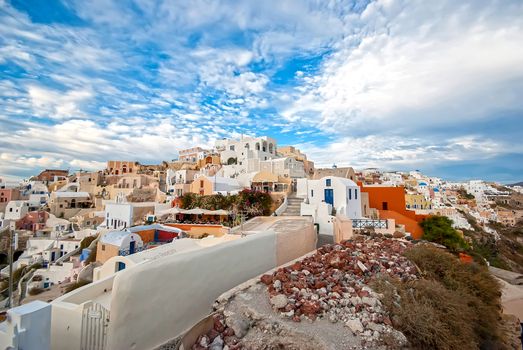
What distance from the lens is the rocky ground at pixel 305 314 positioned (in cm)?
382

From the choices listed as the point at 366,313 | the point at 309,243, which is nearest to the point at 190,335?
the point at 366,313

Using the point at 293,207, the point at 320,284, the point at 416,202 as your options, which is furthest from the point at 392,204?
the point at 320,284

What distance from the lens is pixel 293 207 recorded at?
Answer: 873 inches

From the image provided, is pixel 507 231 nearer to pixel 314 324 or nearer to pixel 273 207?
pixel 273 207

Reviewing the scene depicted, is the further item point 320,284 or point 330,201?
point 330,201

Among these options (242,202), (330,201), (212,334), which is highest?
(330,201)

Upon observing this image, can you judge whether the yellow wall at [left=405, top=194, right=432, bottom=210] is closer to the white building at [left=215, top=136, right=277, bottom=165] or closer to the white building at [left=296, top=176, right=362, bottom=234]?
the white building at [left=296, top=176, right=362, bottom=234]

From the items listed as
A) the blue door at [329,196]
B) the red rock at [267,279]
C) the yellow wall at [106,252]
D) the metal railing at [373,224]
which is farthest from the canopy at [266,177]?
the red rock at [267,279]

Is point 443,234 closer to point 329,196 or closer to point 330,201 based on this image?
point 330,201

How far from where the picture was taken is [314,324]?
414 centimetres

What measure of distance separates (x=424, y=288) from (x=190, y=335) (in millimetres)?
4543

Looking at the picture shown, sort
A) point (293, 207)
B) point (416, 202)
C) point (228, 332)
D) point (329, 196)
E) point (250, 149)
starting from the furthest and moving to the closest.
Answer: point (250, 149) < point (416, 202) < point (293, 207) < point (329, 196) < point (228, 332)

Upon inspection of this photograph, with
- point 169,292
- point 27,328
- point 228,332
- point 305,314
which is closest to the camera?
point 27,328

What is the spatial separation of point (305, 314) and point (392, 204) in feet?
63.2
